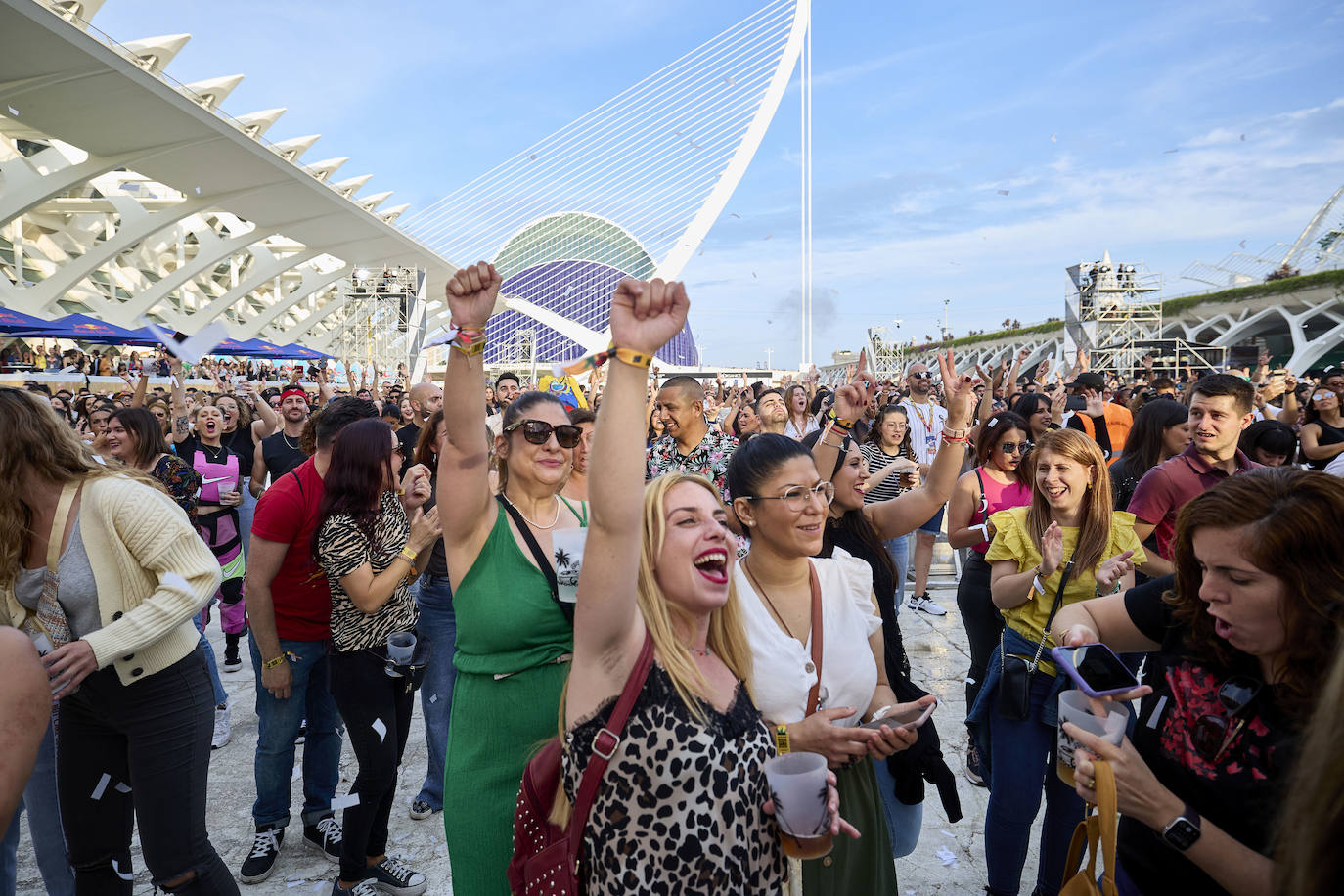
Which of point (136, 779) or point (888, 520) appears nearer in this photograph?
point (136, 779)

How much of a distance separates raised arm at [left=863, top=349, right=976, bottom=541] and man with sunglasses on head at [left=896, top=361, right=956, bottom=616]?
3110mm

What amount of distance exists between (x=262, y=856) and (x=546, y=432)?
84.8 inches

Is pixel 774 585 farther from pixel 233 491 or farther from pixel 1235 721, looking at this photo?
pixel 233 491

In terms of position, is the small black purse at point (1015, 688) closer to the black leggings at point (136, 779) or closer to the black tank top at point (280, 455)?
the black leggings at point (136, 779)

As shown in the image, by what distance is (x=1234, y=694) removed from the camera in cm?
137

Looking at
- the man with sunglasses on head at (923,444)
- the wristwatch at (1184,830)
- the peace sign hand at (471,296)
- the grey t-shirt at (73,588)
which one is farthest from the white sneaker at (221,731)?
the man with sunglasses on head at (923,444)

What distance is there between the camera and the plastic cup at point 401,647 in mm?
2488

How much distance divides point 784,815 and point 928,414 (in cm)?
587

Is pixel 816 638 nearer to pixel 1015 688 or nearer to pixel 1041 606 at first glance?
pixel 1015 688

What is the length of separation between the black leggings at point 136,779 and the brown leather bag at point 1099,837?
2193 millimetres

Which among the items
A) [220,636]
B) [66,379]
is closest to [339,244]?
[66,379]

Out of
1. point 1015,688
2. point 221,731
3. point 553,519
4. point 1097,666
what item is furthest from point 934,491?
point 221,731

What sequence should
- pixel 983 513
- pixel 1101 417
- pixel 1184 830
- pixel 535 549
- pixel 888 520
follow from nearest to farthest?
pixel 1184 830 → pixel 535 549 → pixel 888 520 → pixel 983 513 → pixel 1101 417

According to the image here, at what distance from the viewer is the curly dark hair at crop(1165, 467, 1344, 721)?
1.29 m
